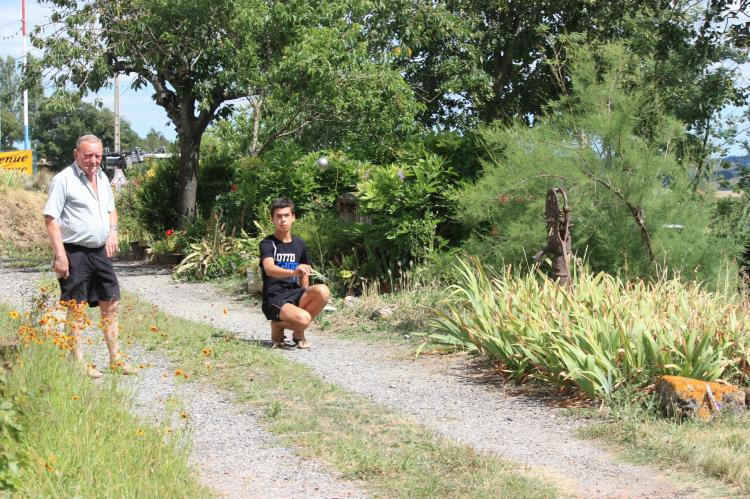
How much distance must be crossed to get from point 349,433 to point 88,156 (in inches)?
105

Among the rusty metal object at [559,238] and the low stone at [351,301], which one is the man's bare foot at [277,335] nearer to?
the low stone at [351,301]

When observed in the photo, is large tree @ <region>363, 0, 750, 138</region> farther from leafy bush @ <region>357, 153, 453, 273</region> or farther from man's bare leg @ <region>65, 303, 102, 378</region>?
man's bare leg @ <region>65, 303, 102, 378</region>

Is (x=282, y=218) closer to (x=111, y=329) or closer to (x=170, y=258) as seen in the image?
(x=111, y=329)

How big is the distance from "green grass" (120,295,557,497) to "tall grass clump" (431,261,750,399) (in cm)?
139

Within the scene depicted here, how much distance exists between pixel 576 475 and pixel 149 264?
1314 cm

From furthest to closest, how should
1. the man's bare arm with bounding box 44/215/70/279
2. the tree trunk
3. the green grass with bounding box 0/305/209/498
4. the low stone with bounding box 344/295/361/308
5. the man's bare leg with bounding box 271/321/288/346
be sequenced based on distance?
1. the tree trunk
2. the low stone with bounding box 344/295/361/308
3. the man's bare leg with bounding box 271/321/288/346
4. the man's bare arm with bounding box 44/215/70/279
5. the green grass with bounding box 0/305/209/498

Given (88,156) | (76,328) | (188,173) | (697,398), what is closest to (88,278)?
(76,328)

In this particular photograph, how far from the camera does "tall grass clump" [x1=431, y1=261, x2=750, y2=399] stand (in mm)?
6172

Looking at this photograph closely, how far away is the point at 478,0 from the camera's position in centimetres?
1978

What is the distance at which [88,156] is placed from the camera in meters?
6.23

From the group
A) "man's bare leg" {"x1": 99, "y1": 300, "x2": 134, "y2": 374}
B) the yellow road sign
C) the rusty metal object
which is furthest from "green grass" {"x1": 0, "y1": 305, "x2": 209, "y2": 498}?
the yellow road sign

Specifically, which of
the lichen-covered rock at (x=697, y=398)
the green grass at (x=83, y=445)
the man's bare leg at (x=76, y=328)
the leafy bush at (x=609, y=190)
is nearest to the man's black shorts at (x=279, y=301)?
the man's bare leg at (x=76, y=328)

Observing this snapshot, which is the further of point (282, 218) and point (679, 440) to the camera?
point (282, 218)

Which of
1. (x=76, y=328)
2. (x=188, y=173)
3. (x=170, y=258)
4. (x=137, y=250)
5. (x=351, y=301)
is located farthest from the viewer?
(x=137, y=250)
